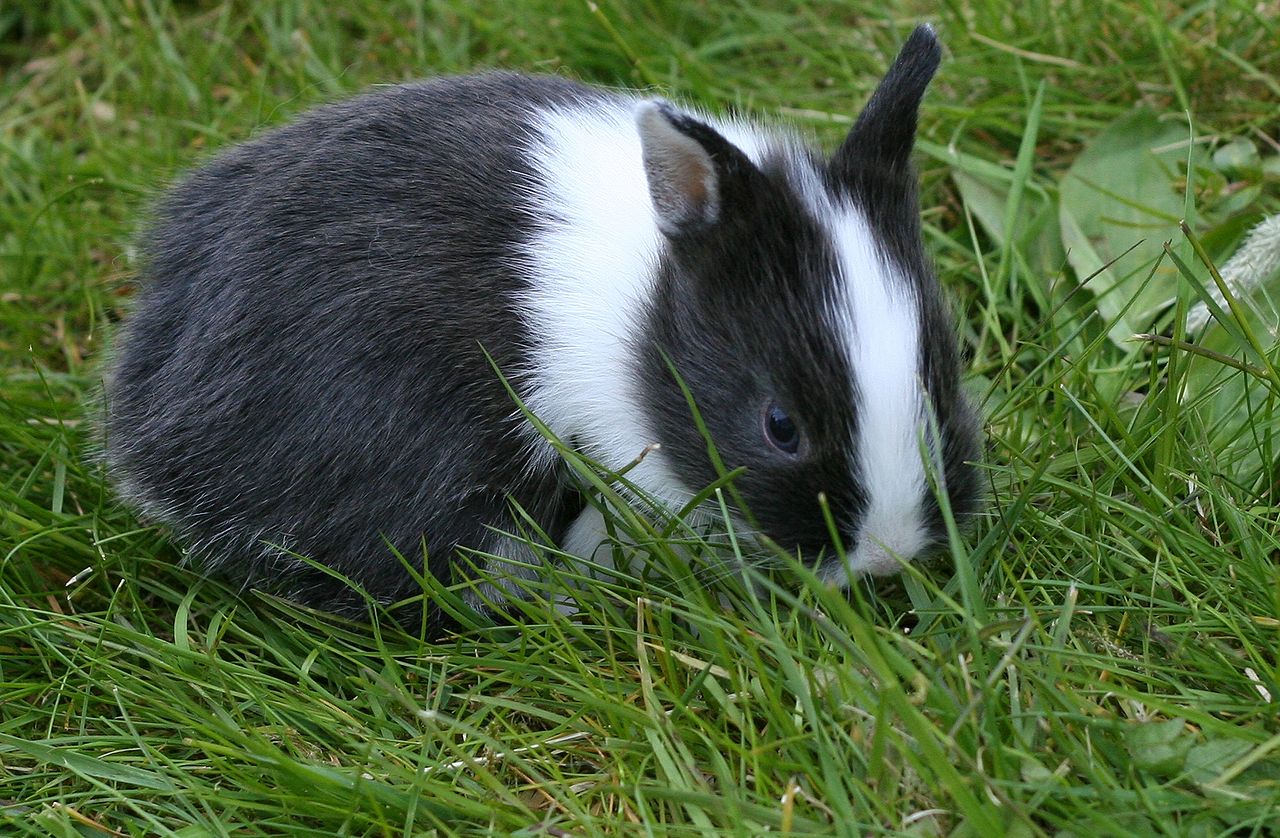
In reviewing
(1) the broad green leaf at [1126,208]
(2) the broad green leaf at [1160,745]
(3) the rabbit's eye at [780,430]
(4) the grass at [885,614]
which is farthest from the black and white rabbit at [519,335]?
(1) the broad green leaf at [1126,208]

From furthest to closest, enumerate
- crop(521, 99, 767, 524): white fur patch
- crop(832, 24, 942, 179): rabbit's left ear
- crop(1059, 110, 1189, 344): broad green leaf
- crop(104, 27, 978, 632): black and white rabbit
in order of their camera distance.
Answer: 1. crop(1059, 110, 1189, 344): broad green leaf
2. crop(521, 99, 767, 524): white fur patch
3. crop(832, 24, 942, 179): rabbit's left ear
4. crop(104, 27, 978, 632): black and white rabbit

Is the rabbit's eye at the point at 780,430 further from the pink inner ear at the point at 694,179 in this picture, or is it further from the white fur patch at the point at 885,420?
the pink inner ear at the point at 694,179

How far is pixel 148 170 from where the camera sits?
627 centimetres

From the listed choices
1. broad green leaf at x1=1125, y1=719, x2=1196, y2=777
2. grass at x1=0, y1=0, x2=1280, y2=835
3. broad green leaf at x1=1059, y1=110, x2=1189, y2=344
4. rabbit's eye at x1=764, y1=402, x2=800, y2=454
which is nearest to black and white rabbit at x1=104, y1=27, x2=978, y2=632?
rabbit's eye at x1=764, y1=402, x2=800, y2=454

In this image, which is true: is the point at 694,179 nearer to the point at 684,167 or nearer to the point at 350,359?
the point at 684,167

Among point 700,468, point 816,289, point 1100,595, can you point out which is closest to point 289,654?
point 700,468

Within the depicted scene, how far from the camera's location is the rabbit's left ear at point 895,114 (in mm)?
4113

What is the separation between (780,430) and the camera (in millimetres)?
3867

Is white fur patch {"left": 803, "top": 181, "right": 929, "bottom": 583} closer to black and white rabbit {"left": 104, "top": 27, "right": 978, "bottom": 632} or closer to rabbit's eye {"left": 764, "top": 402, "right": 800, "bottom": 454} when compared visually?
black and white rabbit {"left": 104, "top": 27, "right": 978, "bottom": 632}

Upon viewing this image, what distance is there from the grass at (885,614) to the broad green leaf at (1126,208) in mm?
14

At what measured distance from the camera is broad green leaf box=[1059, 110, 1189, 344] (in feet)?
17.0

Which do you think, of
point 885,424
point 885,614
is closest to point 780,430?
point 885,424

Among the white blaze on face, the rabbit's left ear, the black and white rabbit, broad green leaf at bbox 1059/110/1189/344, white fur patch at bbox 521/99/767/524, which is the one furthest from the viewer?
broad green leaf at bbox 1059/110/1189/344

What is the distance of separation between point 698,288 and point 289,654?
5.92 feet
